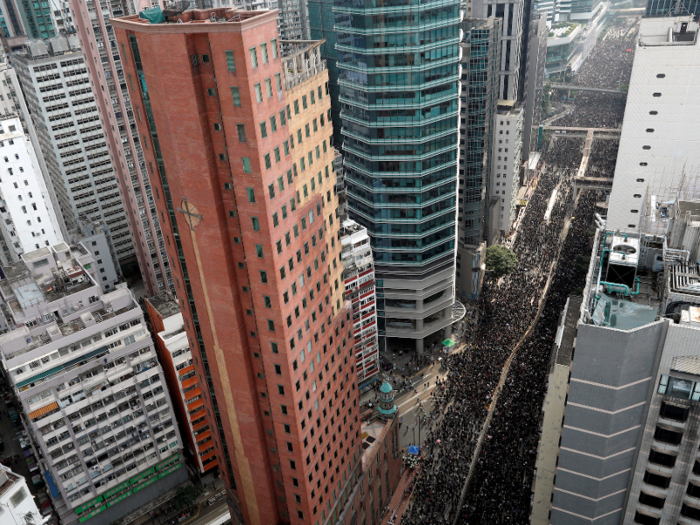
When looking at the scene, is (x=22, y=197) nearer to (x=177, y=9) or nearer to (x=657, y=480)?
(x=177, y=9)

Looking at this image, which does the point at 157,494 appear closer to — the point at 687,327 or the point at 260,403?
the point at 260,403

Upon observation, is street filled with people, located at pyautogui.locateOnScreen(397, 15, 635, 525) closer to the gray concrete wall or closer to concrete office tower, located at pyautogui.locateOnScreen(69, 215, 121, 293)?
the gray concrete wall

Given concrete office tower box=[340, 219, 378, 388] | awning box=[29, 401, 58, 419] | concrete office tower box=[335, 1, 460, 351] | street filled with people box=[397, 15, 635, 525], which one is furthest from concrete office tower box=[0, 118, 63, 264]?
street filled with people box=[397, 15, 635, 525]

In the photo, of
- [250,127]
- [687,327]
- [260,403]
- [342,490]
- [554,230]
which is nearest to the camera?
[687,327]

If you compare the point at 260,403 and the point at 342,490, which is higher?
the point at 260,403

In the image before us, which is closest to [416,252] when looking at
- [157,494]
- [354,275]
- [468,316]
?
[354,275]

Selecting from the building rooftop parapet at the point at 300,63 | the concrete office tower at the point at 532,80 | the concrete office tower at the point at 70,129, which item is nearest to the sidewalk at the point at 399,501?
the building rooftop parapet at the point at 300,63
